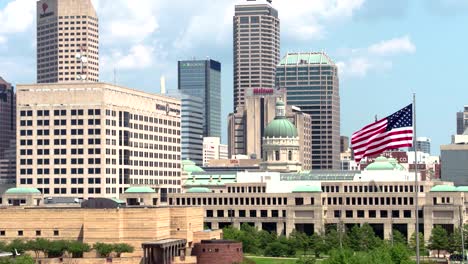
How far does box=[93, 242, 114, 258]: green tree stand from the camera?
7160 inches

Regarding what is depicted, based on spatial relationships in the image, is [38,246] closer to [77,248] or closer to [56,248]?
[56,248]

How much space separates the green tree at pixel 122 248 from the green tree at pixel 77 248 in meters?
4.38

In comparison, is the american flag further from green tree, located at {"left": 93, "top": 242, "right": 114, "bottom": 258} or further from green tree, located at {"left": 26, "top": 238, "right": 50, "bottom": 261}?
green tree, located at {"left": 26, "top": 238, "right": 50, "bottom": 261}

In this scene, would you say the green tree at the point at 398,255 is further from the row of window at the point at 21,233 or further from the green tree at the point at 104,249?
the row of window at the point at 21,233

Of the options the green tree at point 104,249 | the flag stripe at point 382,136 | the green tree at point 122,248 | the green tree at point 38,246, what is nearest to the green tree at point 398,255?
the green tree at point 122,248

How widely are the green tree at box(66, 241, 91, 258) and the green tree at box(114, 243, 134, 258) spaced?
4379 millimetres

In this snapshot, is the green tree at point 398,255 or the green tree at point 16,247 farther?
the green tree at point 16,247

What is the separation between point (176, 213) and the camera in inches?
7662

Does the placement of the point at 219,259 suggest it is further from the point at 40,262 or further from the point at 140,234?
the point at 40,262

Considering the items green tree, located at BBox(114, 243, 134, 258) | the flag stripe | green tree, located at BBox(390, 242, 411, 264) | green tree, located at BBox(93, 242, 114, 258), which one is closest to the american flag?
the flag stripe

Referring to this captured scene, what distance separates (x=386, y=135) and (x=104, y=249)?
67356 millimetres

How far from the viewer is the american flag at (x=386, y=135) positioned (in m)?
124

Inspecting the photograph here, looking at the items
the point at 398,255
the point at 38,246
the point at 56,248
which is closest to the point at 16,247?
the point at 38,246

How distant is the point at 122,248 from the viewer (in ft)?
598
